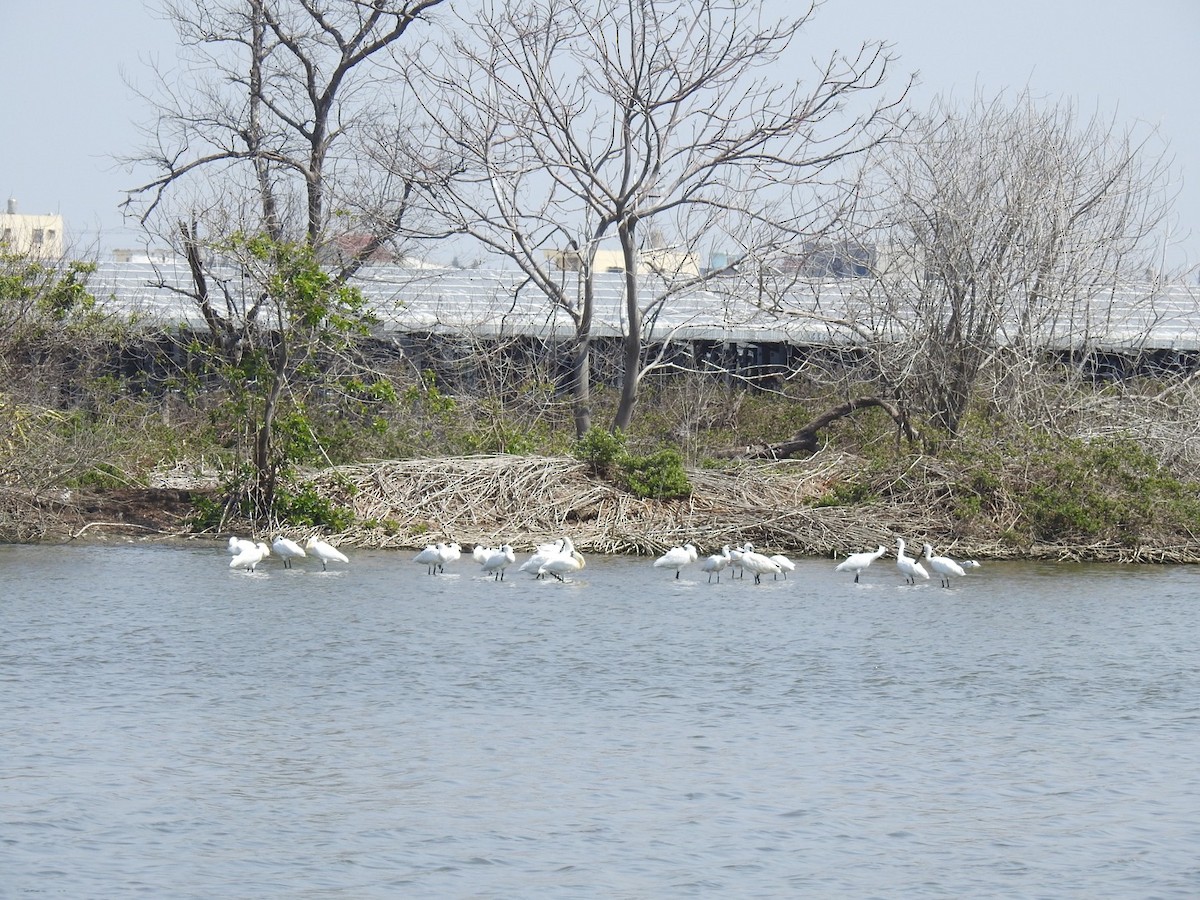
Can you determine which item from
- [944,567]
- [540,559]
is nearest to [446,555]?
[540,559]

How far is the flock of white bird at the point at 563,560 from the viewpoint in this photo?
18.2m

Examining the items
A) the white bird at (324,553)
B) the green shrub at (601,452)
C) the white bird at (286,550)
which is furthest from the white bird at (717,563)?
the white bird at (286,550)

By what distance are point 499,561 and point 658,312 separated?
680 cm

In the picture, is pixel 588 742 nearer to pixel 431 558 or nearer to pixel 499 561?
pixel 499 561

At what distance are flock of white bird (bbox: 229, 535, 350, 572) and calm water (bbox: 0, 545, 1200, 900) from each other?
984 millimetres

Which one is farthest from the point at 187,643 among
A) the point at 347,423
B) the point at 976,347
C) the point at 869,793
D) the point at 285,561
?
the point at 976,347

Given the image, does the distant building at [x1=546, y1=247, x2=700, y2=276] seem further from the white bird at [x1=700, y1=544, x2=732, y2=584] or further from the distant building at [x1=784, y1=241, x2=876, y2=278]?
the white bird at [x1=700, y1=544, x2=732, y2=584]

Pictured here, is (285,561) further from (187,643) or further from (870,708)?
(870,708)

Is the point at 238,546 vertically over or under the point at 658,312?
under

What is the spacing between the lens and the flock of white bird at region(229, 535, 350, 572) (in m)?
18.2

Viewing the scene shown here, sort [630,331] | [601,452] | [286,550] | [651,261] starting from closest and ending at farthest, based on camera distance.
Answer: [286,550] < [601,452] < [630,331] < [651,261]

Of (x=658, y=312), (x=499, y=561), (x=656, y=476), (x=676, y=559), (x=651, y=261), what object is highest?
(x=651, y=261)

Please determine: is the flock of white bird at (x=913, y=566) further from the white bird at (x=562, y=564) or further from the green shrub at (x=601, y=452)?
the green shrub at (x=601, y=452)

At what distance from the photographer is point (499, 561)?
18.5 metres
